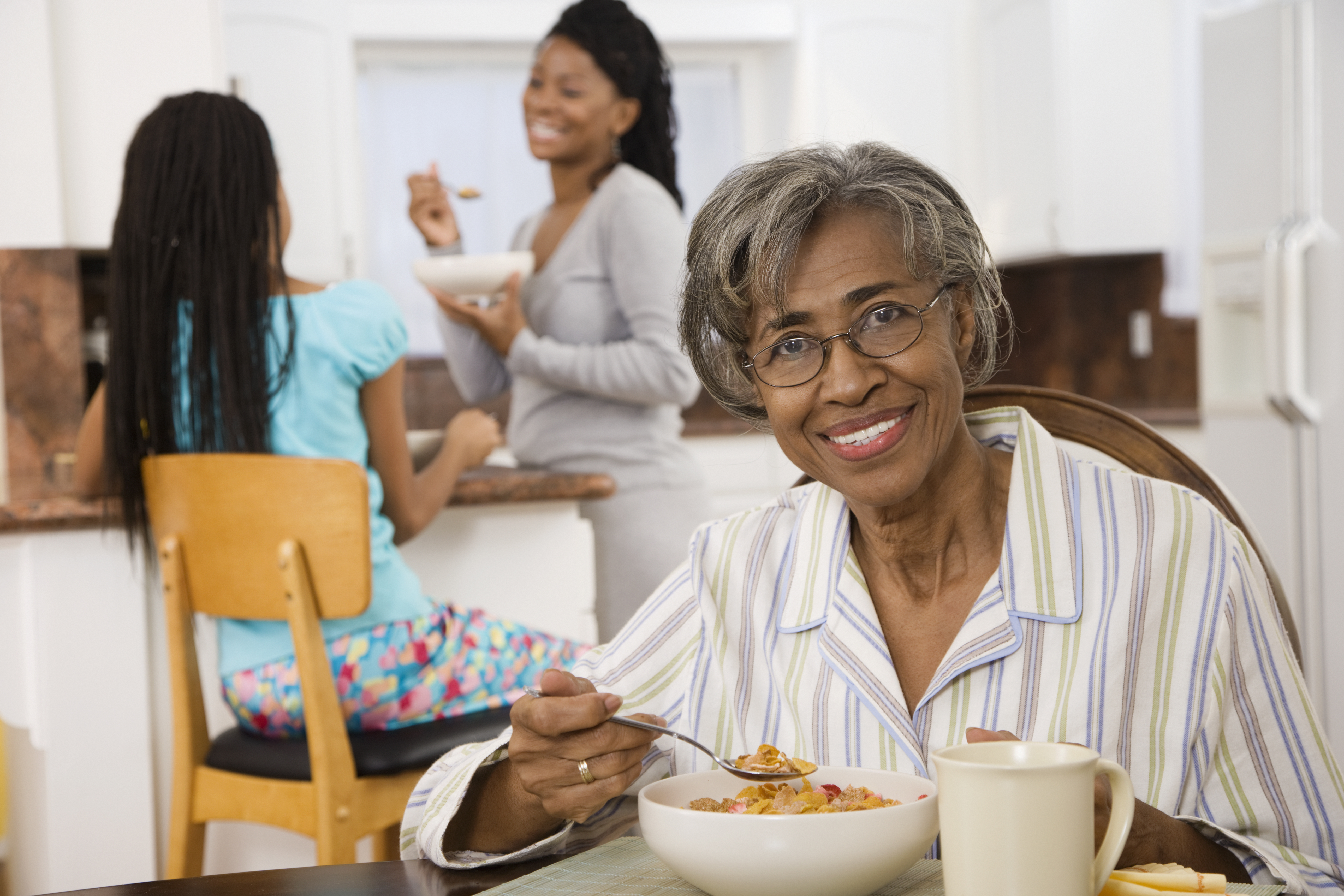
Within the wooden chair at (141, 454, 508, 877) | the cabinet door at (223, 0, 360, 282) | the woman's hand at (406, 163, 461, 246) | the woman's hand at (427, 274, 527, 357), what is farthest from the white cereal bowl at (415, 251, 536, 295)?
the cabinet door at (223, 0, 360, 282)

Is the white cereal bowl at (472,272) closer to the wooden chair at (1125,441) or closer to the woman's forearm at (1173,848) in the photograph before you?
the wooden chair at (1125,441)

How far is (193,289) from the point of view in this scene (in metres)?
1.74

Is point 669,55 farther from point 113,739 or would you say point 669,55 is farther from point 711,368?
point 711,368

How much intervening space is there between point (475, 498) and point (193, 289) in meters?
0.53

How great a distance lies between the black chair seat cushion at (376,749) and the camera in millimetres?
1634

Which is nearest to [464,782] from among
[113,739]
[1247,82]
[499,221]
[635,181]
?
[113,739]

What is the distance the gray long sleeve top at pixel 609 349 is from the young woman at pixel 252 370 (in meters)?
0.41

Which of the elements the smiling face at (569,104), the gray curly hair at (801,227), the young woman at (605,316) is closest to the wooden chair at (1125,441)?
the gray curly hair at (801,227)

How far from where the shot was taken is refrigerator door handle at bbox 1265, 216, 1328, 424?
2.69 m

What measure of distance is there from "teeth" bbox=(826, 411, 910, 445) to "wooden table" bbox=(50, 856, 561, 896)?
0.39 m

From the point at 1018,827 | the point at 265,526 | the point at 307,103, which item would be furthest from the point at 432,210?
the point at 307,103

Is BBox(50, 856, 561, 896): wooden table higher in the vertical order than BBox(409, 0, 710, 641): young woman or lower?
→ lower

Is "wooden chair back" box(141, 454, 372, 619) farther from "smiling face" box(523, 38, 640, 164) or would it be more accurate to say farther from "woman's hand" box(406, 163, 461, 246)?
"smiling face" box(523, 38, 640, 164)

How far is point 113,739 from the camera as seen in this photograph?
1954 mm
